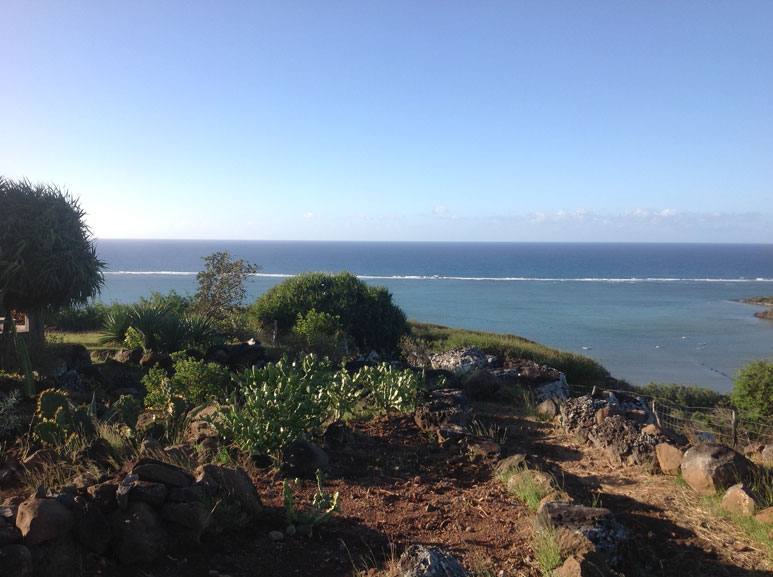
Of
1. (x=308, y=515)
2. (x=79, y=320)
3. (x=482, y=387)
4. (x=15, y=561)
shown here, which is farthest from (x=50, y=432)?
(x=79, y=320)

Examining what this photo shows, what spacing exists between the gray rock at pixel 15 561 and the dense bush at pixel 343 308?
1384cm

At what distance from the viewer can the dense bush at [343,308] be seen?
17.2 m

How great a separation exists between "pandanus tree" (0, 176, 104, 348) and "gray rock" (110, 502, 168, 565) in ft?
30.3

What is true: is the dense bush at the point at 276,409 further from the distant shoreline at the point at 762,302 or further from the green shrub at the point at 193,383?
the distant shoreline at the point at 762,302

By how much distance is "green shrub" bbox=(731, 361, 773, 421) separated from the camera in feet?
51.9

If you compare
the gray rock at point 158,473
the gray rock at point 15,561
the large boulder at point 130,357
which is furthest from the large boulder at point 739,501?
the large boulder at point 130,357

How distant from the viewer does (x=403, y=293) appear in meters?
81.8

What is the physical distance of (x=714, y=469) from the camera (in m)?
4.80

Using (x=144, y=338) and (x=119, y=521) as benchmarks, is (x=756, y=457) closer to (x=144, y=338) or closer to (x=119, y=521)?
(x=119, y=521)

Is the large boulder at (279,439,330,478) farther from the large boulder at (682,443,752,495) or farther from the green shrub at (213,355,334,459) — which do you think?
the large boulder at (682,443,752,495)

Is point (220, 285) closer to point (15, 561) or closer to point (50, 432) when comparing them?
point (50, 432)

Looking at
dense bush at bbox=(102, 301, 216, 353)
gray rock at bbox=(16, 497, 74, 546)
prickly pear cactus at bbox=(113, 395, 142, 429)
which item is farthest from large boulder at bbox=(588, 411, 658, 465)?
dense bush at bbox=(102, 301, 216, 353)

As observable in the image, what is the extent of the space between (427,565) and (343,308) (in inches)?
565

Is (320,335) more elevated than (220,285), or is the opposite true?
(220,285)
